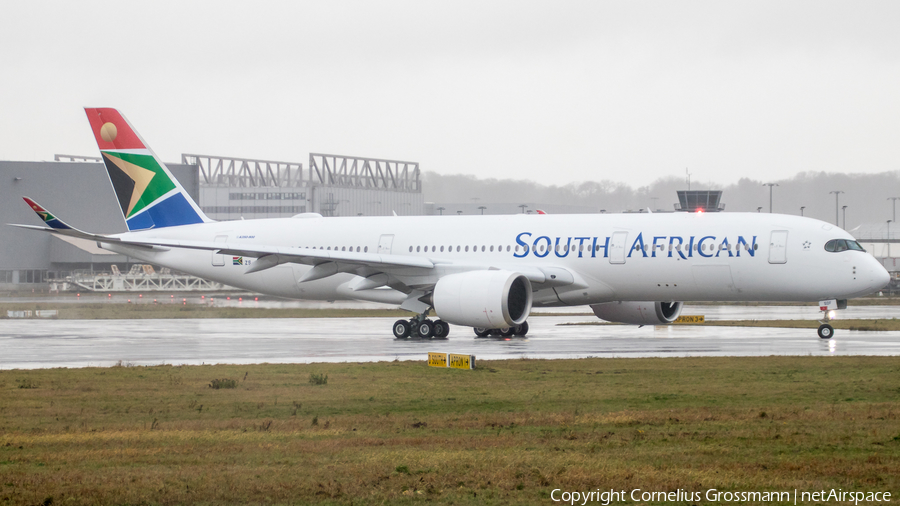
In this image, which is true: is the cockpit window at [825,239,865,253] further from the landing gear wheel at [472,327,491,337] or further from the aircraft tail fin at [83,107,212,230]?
the aircraft tail fin at [83,107,212,230]

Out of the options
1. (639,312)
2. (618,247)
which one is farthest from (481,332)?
(618,247)

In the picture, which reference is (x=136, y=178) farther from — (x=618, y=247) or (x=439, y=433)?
(x=439, y=433)

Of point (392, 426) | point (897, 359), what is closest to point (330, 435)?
point (392, 426)

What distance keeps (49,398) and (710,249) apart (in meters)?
18.3

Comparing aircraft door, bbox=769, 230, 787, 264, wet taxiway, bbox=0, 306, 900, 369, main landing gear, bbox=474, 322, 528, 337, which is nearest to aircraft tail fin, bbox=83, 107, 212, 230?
wet taxiway, bbox=0, 306, 900, 369

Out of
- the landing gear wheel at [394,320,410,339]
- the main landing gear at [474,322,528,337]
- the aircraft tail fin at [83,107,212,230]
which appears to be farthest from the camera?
the aircraft tail fin at [83,107,212,230]

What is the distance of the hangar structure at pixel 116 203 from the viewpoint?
9694 cm

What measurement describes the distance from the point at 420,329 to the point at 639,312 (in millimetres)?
7141

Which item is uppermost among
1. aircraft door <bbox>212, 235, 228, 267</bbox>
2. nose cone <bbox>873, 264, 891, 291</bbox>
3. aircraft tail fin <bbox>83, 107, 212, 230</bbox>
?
aircraft tail fin <bbox>83, 107, 212, 230</bbox>

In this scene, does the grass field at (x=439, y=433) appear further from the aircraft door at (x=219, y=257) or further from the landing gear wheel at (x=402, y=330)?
the aircraft door at (x=219, y=257)

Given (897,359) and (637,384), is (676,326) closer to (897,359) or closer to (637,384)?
(897,359)

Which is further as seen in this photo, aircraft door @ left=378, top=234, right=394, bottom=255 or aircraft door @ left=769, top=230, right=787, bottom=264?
aircraft door @ left=378, top=234, right=394, bottom=255

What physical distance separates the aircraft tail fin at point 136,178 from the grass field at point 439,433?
17.1m

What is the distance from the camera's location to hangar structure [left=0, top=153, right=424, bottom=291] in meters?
96.9
